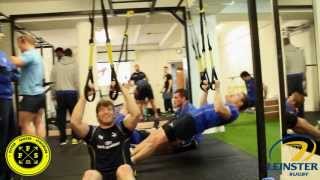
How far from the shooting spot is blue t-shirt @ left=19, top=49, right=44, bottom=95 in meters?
2.87

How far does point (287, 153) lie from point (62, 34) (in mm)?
6141

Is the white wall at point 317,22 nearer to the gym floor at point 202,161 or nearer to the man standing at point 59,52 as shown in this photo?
the gym floor at point 202,161

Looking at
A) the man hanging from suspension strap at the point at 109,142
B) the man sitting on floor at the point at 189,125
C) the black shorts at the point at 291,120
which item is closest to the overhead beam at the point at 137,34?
the man sitting on floor at the point at 189,125

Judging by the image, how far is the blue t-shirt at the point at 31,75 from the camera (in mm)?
2867

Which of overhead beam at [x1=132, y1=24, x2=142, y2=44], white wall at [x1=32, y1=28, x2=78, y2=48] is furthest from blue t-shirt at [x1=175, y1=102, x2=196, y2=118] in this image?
white wall at [x1=32, y1=28, x2=78, y2=48]

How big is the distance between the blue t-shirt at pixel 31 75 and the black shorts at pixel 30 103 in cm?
4

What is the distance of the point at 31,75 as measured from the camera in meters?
2.91

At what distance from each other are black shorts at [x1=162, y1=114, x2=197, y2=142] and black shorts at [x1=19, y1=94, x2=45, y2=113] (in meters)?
1.14

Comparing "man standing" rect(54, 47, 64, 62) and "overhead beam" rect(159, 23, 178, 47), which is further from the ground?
"overhead beam" rect(159, 23, 178, 47)

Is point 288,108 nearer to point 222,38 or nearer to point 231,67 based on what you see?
point 231,67

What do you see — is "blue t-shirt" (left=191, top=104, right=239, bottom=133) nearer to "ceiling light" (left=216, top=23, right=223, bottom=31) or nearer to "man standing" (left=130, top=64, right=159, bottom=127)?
"man standing" (left=130, top=64, right=159, bottom=127)

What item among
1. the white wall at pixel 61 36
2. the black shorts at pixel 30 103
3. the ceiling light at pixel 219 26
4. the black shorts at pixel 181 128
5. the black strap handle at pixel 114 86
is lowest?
the black shorts at pixel 181 128

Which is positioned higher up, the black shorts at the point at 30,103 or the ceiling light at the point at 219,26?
the ceiling light at the point at 219,26

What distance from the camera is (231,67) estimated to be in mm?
4512
